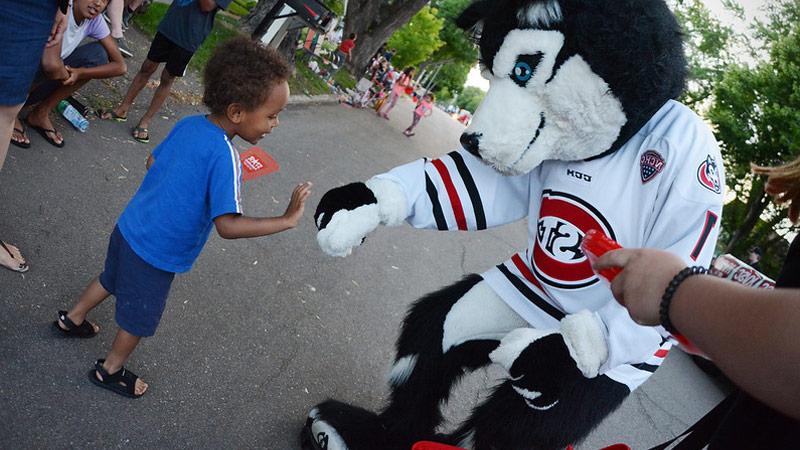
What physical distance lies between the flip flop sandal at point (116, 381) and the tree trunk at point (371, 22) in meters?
13.7

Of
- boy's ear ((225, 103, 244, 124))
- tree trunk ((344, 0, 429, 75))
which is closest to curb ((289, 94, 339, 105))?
tree trunk ((344, 0, 429, 75))

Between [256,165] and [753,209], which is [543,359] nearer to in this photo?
[256,165]

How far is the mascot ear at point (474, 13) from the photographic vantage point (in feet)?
7.34

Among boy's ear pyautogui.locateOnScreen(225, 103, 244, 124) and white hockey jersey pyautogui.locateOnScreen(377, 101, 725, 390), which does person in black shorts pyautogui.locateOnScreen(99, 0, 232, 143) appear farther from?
white hockey jersey pyautogui.locateOnScreen(377, 101, 725, 390)

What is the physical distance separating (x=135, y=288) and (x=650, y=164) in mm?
1978

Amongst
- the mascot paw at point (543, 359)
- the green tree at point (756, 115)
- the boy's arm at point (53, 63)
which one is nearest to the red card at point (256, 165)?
the mascot paw at point (543, 359)

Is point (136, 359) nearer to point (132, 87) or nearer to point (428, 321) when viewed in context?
point (428, 321)

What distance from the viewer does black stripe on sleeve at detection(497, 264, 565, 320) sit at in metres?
2.24

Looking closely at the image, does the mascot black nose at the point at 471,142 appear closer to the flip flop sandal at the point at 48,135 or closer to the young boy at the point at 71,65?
the young boy at the point at 71,65

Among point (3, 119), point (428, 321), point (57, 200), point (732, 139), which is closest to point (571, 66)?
point (428, 321)

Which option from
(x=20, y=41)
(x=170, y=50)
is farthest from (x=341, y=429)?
(x=170, y=50)

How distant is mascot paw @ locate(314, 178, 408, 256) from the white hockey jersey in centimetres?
8

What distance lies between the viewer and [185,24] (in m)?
4.89

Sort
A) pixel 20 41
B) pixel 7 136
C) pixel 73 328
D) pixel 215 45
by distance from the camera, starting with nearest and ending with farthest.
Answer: pixel 20 41, pixel 73 328, pixel 7 136, pixel 215 45
